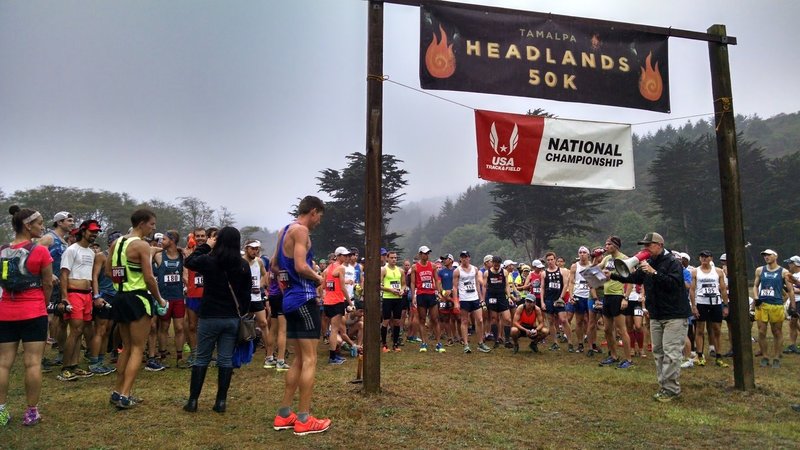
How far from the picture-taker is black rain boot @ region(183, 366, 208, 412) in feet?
19.7

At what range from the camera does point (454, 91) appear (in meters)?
7.16

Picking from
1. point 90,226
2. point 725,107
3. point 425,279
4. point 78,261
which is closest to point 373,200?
point 90,226

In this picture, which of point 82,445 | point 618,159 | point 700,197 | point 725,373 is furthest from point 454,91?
point 700,197

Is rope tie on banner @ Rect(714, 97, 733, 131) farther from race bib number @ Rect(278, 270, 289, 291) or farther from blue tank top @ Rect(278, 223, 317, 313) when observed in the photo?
race bib number @ Rect(278, 270, 289, 291)

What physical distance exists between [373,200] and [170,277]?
4.78 metres

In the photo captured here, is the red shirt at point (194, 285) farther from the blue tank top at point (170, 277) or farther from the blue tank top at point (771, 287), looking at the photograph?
the blue tank top at point (771, 287)

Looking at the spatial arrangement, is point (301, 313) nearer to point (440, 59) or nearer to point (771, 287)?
point (440, 59)

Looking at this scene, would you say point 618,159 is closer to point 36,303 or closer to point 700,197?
point 36,303

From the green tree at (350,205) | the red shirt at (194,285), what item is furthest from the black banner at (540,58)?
the green tree at (350,205)

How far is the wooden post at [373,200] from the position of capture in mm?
6723

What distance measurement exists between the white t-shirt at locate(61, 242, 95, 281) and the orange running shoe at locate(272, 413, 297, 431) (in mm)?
4447

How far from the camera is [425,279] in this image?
12984mm

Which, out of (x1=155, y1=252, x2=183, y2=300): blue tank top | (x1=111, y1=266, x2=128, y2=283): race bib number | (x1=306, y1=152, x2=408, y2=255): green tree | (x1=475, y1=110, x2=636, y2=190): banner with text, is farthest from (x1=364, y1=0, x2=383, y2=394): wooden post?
(x1=306, y1=152, x2=408, y2=255): green tree


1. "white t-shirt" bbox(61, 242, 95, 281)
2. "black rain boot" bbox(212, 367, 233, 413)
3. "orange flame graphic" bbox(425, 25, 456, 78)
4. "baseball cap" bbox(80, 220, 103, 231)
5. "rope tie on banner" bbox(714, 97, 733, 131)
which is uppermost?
"orange flame graphic" bbox(425, 25, 456, 78)
